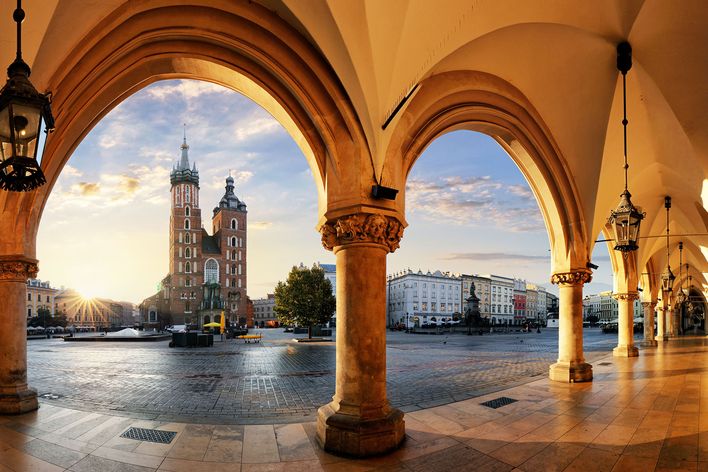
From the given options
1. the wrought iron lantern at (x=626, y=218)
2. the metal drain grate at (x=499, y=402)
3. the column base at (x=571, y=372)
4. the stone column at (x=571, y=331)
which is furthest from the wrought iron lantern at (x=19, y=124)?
the column base at (x=571, y=372)

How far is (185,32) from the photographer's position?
489 centimetres

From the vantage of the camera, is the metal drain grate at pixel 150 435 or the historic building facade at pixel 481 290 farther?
the historic building facade at pixel 481 290

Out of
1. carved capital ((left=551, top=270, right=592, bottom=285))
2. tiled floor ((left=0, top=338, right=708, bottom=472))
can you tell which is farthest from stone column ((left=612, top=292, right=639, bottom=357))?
tiled floor ((left=0, top=338, right=708, bottom=472))

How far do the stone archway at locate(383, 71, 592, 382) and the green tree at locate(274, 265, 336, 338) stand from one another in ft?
65.2

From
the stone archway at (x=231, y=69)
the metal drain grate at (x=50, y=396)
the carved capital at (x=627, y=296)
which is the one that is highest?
the stone archway at (x=231, y=69)

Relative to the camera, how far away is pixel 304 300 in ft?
92.0

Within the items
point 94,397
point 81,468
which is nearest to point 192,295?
point 94,397

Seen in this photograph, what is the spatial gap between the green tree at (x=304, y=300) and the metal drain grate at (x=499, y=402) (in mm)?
21092

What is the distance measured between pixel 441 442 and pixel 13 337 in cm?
720

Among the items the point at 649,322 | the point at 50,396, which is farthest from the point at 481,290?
the point at 50,396

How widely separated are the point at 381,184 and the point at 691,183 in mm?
8659

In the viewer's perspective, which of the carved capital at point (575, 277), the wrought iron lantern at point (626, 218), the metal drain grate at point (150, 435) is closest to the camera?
the metal drain grate at point (150, 435)

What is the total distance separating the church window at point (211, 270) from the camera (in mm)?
72938

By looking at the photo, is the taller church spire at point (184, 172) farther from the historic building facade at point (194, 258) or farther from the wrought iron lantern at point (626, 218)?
the wrought iron lantern at point (626, 218)
